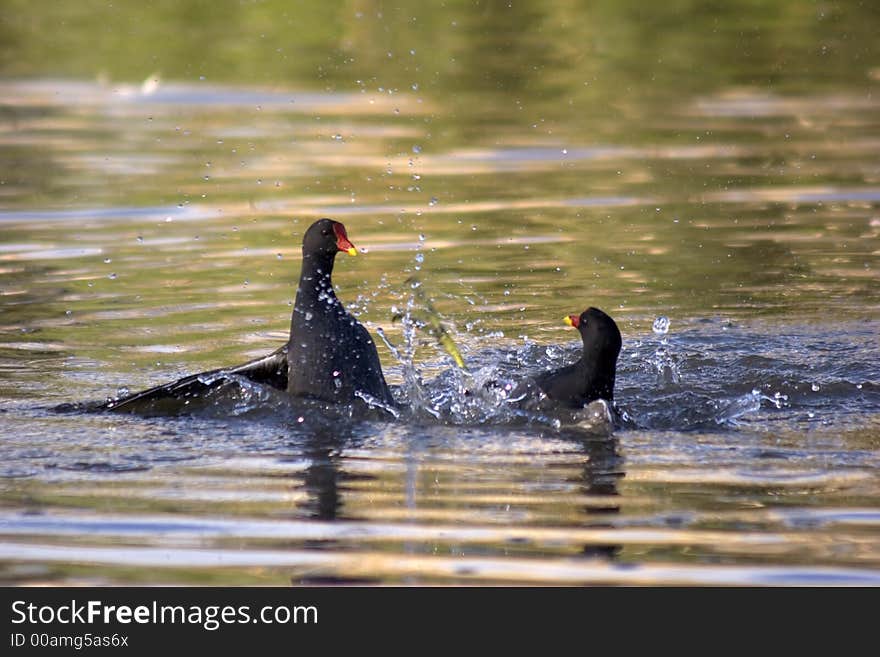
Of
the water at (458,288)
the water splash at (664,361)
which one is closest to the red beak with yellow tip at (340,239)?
the water at (458,288)

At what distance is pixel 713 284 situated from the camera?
10219 mm

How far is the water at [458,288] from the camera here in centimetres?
567

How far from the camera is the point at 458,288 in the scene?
1006 centimetres

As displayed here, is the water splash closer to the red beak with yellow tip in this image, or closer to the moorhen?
the moorhen

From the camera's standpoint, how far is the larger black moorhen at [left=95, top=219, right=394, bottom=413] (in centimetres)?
754

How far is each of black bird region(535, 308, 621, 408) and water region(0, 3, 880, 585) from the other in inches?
8.2

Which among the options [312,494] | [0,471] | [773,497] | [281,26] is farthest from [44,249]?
[281,26]

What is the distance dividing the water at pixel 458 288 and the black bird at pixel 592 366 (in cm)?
21

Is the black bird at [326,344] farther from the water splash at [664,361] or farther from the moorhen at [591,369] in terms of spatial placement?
the water splash at [664,361]

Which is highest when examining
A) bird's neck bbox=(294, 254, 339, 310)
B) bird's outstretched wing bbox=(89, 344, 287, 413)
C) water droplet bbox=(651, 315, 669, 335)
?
bird's neck bbox=(294, 254, 339, 310)

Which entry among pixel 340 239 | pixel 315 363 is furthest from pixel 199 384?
pixel 340 239

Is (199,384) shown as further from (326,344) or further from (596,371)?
(596,371)

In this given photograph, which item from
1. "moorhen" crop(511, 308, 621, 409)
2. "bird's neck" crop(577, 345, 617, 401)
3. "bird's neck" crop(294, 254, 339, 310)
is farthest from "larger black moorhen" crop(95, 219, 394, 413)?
"bird's neck" crop(577, 345, 617, 401)

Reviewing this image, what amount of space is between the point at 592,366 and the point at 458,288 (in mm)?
2817
